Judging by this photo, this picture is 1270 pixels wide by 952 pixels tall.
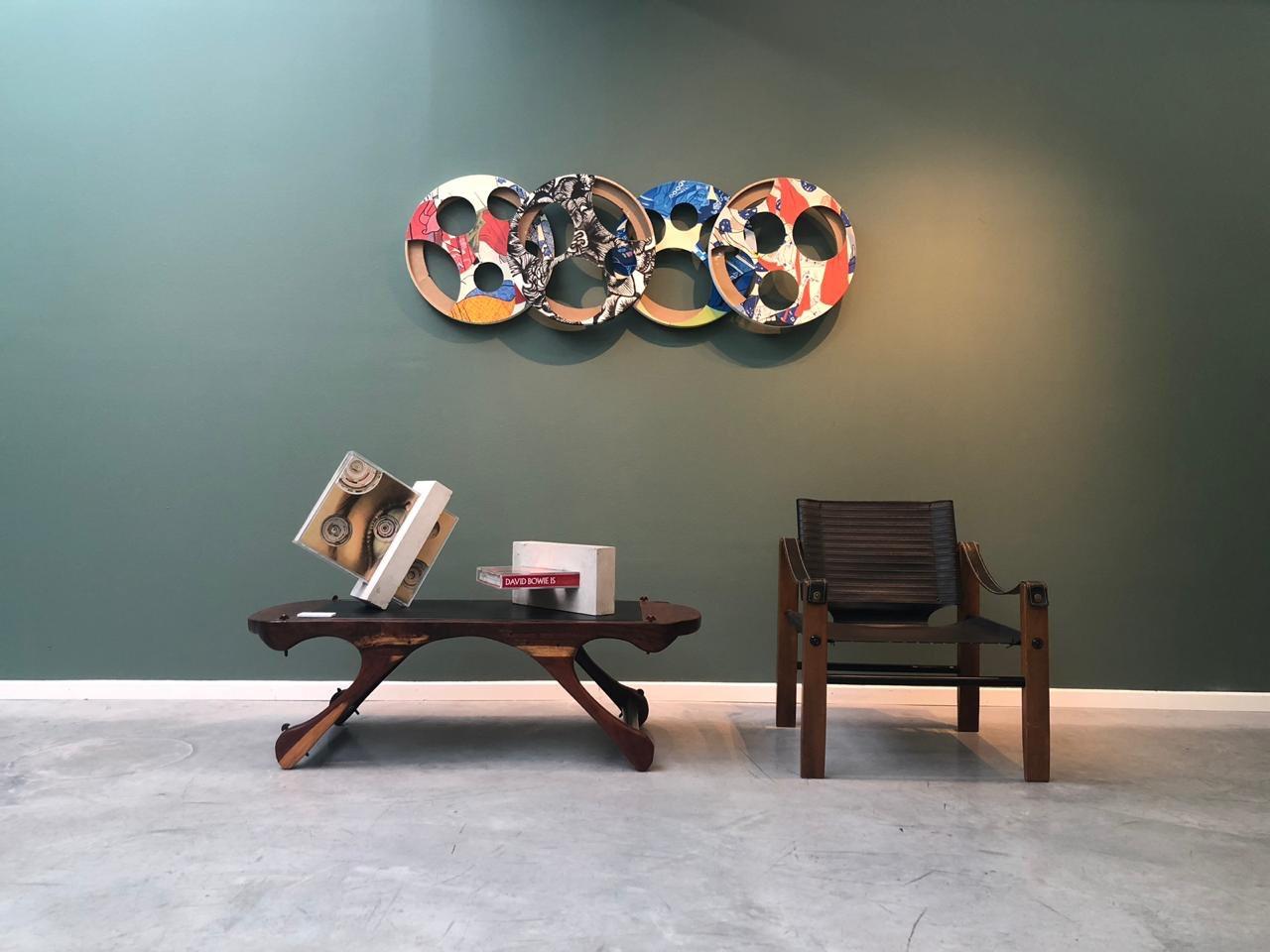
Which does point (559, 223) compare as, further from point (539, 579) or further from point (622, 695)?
point (622, 695)

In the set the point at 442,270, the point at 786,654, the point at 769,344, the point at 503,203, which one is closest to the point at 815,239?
the point at 769,344

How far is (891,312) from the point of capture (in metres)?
3.77

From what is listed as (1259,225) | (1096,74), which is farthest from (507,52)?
(1259,225)

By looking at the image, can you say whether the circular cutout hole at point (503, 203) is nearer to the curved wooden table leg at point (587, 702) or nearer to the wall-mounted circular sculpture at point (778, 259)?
the wall-mounted circular sculpture at point (778, 259)

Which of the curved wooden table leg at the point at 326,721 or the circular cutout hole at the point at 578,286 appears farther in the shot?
the circular cutout hole at the point at 578,286

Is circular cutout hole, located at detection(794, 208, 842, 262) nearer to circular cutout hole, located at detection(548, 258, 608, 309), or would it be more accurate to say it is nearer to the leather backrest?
circular cutout hole, located at detection(548, 258, 608, 309)

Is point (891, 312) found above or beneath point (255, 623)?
above

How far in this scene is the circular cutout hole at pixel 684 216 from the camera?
3.70 meters

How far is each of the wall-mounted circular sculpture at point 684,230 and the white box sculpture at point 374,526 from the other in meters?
1.30

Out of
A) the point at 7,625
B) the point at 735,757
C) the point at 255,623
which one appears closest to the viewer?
the point at 255,623

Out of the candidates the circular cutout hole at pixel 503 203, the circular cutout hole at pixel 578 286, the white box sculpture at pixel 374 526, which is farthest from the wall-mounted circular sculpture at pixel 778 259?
the white box sculpture at pixel 374 526

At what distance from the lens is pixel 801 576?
2895mm

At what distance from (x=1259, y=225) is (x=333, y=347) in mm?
3988

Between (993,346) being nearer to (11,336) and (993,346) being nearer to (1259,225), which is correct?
(1259,225)
